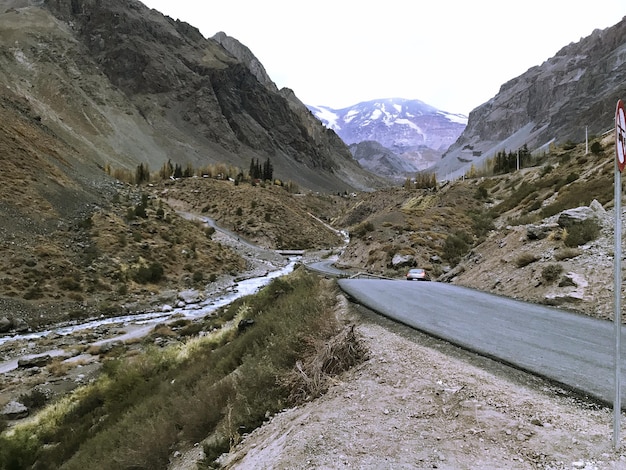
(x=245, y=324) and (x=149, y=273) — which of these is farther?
(x=149, y=273)

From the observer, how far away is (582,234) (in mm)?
14250

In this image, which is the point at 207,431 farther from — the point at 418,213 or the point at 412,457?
the point at 418,213

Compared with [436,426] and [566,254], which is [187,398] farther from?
[566,254]

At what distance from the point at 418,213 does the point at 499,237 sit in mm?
18733

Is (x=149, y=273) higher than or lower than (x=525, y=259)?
lower

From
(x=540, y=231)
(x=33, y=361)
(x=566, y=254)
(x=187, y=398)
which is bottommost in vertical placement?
(x=33, y=361)

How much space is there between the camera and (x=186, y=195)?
234 ft

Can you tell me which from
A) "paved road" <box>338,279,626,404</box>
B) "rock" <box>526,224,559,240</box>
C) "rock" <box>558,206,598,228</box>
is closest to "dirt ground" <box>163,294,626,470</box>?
"paved road" <box>338,279,626,404</box>

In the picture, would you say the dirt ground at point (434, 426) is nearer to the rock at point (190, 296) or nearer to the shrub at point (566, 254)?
A: the shrub at point (566, 254)

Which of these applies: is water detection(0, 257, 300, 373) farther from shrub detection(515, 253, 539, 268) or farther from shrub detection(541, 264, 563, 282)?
shrub detection(541, 264, 563, 282)

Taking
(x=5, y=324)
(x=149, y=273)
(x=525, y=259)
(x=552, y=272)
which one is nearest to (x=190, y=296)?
(x=149, y=273)

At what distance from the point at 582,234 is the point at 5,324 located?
2341 cm

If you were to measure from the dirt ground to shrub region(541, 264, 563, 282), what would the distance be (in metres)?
7.91

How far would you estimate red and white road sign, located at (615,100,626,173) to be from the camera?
12.5 ft
